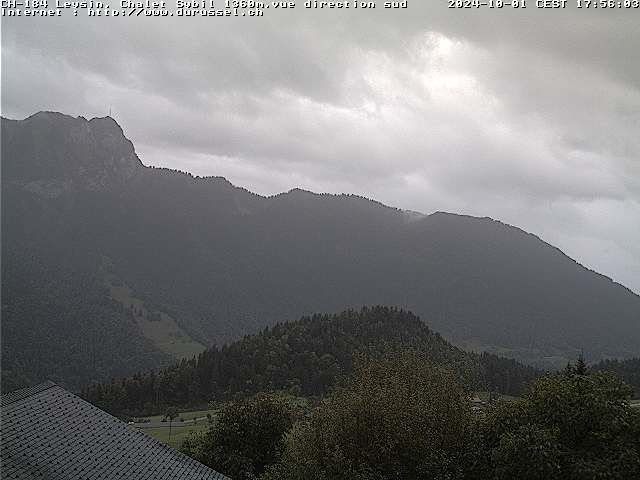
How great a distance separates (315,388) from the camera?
96.7m

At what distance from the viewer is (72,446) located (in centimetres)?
1803

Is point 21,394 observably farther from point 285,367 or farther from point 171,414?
point 285,367

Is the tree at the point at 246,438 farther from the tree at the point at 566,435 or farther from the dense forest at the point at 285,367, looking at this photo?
the dense forest at the point at 285,367

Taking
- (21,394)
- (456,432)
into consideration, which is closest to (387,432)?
(456,432)

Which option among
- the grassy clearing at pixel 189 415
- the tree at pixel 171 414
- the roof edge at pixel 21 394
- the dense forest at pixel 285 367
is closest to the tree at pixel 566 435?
the roof edge at pixel 21 394

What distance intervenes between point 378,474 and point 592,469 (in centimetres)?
785

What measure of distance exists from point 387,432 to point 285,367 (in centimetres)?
7860

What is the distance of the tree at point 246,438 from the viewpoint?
35447 mm

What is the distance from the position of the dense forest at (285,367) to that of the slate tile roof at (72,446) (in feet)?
200

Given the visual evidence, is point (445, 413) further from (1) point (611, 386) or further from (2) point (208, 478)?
(2) point (208, 478)

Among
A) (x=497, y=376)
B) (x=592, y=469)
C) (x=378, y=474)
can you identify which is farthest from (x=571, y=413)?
(x=497, y=376)

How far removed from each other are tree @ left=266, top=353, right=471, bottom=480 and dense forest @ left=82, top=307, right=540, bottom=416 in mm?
56792

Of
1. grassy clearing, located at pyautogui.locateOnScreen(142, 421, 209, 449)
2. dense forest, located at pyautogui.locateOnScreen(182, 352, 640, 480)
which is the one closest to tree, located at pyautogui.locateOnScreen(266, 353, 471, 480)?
dense forest, located at pyautogui.locateOnScreen(182, 352, 640, 480)

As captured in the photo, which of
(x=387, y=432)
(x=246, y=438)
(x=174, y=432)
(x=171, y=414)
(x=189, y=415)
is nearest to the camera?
(x=387, y=432)
